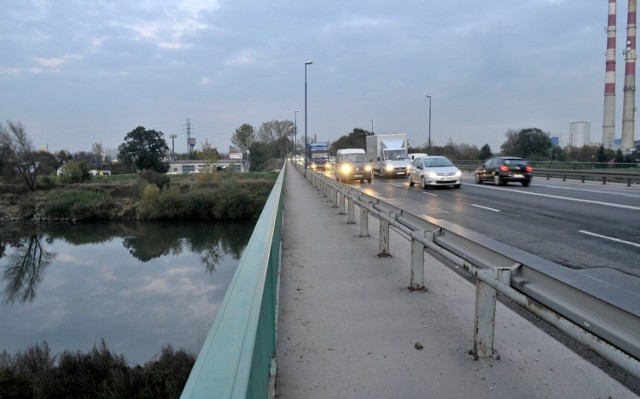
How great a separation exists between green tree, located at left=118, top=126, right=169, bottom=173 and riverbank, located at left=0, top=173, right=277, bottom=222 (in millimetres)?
30074

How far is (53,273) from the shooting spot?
1527 inches

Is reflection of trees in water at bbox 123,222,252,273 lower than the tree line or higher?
lower

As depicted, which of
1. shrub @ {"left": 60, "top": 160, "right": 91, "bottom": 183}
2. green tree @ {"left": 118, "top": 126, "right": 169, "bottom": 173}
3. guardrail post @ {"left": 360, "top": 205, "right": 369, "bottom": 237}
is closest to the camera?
guardrail post @ {"left": 360, "top": 205, "right": 369, "bottom": 237}

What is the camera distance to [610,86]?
229 ft

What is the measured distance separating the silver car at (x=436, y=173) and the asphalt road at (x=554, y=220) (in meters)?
2.21

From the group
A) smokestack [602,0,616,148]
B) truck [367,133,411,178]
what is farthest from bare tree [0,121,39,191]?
smokestack [602,0,616,148]

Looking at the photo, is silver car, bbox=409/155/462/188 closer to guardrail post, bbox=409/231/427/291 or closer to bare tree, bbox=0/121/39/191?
guardrail post, bbox=409/231/427/291

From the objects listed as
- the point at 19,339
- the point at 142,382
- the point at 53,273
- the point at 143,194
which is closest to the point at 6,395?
the point at 142,382

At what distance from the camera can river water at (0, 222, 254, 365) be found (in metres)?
22.4

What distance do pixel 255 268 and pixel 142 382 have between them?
1192cm

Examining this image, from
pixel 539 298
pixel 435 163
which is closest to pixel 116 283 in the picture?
pixel 435 163

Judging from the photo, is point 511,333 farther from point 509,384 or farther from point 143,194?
point 143,194

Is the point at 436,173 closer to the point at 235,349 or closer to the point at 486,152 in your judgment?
the point at 235,349

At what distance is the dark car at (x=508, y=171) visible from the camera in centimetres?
2448
